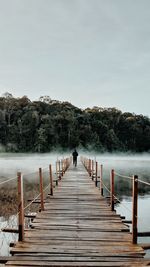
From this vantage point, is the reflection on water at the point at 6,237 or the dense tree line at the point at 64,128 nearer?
the reflection on water at the point at 6,237

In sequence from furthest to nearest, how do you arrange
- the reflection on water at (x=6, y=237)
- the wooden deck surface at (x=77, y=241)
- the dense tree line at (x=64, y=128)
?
the dense tree line at (x=64, y=128) → the reflection on water at (x=6, y=237) → the wooden deck surface at (x=77, y=241)

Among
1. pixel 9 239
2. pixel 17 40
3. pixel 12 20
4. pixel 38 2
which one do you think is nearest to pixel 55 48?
pixel 17 40

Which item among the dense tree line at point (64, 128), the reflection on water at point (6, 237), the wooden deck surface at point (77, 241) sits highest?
the dense tree line at point (64, 128)

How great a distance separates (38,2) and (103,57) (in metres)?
20.1

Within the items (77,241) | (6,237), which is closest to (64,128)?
(6,237)

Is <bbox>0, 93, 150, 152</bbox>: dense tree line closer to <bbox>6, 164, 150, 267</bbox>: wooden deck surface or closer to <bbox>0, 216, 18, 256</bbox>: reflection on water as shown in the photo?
<bbox>0, 216, 18, 256</bbox>: reflection on water

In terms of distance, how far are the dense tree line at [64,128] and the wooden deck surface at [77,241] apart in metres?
81.5

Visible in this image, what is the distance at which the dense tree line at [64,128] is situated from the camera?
92.8 m

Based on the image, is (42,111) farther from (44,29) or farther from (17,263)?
(17,263)

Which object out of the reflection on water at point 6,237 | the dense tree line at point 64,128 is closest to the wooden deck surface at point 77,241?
the reflection on water at point 6,237

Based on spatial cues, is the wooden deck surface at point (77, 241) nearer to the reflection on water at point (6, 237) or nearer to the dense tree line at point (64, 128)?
the reflection on water at point (6, 237)

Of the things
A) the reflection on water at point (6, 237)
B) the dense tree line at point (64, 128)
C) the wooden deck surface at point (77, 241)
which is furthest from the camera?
the dense tree line at point (64, 128)

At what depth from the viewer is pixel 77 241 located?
628 cm

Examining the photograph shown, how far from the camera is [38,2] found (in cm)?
3272
